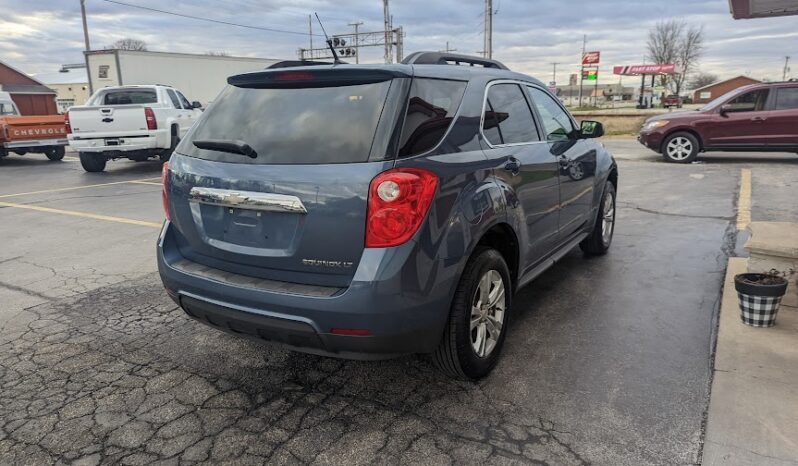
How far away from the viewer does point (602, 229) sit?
536 cm

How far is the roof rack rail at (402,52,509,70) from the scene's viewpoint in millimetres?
3397

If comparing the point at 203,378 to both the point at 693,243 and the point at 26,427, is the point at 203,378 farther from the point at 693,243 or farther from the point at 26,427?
the point at 693,243

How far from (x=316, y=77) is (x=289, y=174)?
0.60 metres

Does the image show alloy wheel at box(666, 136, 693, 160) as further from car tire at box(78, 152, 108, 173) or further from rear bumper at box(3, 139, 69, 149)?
rear bumper at box(3, 139, 69, 149)

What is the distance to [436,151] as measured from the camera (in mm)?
2744

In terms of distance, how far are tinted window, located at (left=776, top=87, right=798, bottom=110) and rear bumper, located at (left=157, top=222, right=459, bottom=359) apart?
40.7 ft

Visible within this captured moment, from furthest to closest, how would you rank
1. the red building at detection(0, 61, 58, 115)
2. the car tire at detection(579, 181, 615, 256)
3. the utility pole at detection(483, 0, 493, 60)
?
the red building at detection(0, 61, 58, 115) → the utility pole at detection(483, 0, 493, 60) → the car tire at detection(579, 181, 615, 256)

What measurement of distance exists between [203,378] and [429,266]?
5.00 ft

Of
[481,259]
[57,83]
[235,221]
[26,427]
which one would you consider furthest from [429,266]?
[57,83]

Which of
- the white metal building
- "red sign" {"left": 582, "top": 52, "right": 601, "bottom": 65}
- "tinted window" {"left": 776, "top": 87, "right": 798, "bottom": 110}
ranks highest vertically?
"red sign" {"left": 582, "top": 52, "right": 601, "bottom": 65}

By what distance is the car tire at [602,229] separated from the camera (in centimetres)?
525

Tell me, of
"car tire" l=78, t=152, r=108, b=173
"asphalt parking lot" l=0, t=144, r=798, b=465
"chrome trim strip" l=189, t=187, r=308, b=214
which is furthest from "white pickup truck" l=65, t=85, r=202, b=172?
"chrome trim strip" l=189, t=187, r=308, b=214

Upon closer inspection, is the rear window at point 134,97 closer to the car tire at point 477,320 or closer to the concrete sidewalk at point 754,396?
the car tire at point 477,320

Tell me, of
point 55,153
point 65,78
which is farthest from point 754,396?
point 65,78
